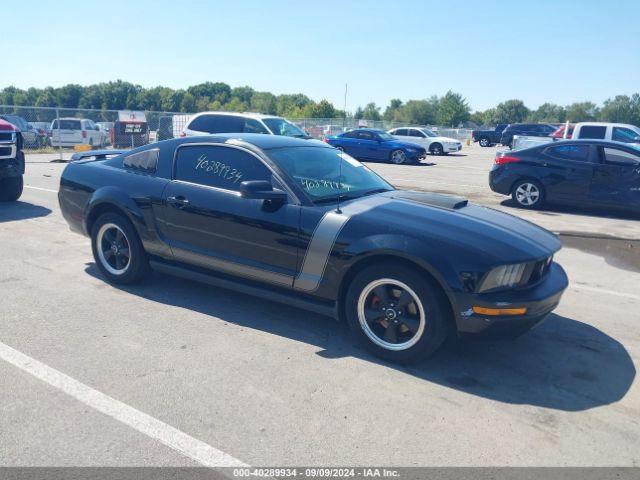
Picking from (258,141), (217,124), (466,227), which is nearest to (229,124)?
(217,124)

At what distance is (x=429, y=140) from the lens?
28.3 metres

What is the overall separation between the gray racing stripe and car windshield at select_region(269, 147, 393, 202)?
0.30m

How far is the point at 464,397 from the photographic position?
3.53 meters

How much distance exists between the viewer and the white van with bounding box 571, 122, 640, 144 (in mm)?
17294

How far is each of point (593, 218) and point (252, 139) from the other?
7798 millimetres

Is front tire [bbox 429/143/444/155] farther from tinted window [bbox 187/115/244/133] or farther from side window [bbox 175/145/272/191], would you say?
side window [bbox 175/145/272/191]

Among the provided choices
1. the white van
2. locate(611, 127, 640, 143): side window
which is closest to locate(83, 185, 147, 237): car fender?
the white van

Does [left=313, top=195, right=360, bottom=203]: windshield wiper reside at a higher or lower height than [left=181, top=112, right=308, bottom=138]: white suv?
lower

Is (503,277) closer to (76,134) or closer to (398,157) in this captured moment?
(398,157)

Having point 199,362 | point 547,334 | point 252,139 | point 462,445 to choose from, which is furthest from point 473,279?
point 252,139

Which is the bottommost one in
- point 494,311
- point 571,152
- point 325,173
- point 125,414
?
point 125,414

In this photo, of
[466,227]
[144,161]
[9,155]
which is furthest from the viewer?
[9,155]

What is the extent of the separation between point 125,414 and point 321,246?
178cm

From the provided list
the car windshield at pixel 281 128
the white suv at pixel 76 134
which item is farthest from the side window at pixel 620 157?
the white suv at pixel 76 134
